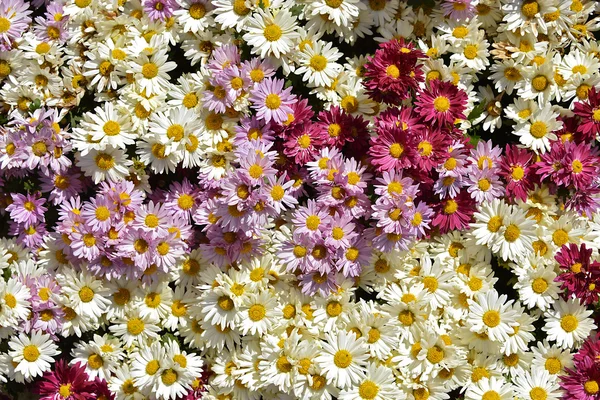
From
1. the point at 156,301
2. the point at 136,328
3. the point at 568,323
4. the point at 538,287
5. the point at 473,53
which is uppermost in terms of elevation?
the point at 473,53

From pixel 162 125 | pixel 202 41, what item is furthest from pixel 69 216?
pixel 202 41

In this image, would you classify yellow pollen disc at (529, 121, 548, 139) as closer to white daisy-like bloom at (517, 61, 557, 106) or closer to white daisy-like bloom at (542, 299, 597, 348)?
white daisy-like bloom at (517, 61, 557, 106)

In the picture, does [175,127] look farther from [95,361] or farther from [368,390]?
[368,390]

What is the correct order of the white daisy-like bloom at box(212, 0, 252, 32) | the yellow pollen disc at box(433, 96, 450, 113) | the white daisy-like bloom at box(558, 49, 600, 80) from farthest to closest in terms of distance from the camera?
the white daisy-like bloom at box(558, 49, 600, 80) → the white daisy-like bloom at box(212, 0, 252, 32) → the yellow pollen disc at box(433, 96, 450, 113)

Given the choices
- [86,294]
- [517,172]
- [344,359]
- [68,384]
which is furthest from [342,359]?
[68,384]

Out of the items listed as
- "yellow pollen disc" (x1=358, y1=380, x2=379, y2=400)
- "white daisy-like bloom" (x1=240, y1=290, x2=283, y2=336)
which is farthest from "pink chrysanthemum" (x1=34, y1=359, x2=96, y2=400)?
"yellow pollen disc" (x1=358, y1=380, x2=379, y2=400)
